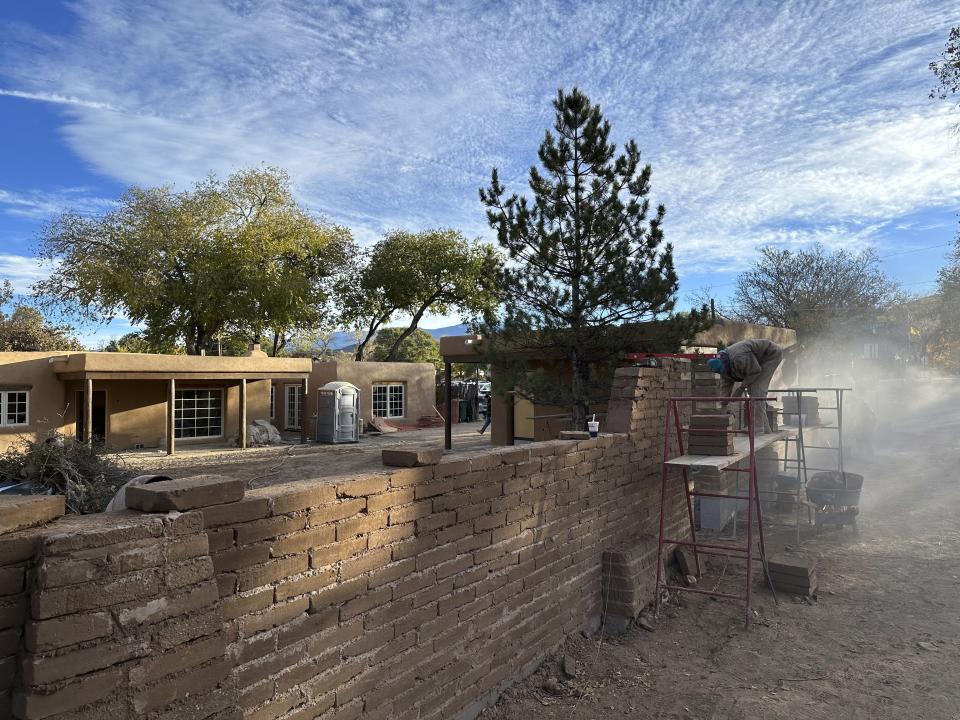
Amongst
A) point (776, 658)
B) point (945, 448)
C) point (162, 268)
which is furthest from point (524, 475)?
point (162, 268)

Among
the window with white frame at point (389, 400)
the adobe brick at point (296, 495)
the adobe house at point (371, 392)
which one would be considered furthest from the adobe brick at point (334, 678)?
the window with white frame at point (389, 400)

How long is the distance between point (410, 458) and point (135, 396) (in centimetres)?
1724

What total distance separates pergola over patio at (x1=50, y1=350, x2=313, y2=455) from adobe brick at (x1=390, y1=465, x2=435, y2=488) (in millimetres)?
12601

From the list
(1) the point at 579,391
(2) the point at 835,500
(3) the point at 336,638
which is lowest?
(2) the point at 835,500

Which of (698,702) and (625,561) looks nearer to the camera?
(698,702)

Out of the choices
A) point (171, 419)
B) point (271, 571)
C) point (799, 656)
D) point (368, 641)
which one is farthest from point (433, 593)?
point (171, 419)

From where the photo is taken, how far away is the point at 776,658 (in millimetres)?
5348

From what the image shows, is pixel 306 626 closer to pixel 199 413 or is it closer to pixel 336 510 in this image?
pixel 336 510

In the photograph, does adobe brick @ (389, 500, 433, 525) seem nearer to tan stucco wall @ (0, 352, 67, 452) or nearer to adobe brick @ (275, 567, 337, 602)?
adobe brick @ (275, 567, 337, 602)

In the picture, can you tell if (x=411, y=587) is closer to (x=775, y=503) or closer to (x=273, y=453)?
(x=775, y=503)

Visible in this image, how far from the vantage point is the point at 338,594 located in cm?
342

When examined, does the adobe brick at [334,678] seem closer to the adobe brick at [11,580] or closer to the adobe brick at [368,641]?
the adobe brick at [368,641]

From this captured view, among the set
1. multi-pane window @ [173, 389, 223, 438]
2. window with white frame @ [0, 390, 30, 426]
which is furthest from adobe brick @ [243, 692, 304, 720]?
multi-pane window @ [173, 389, 223, 438]

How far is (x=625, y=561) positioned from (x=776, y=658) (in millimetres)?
1497
